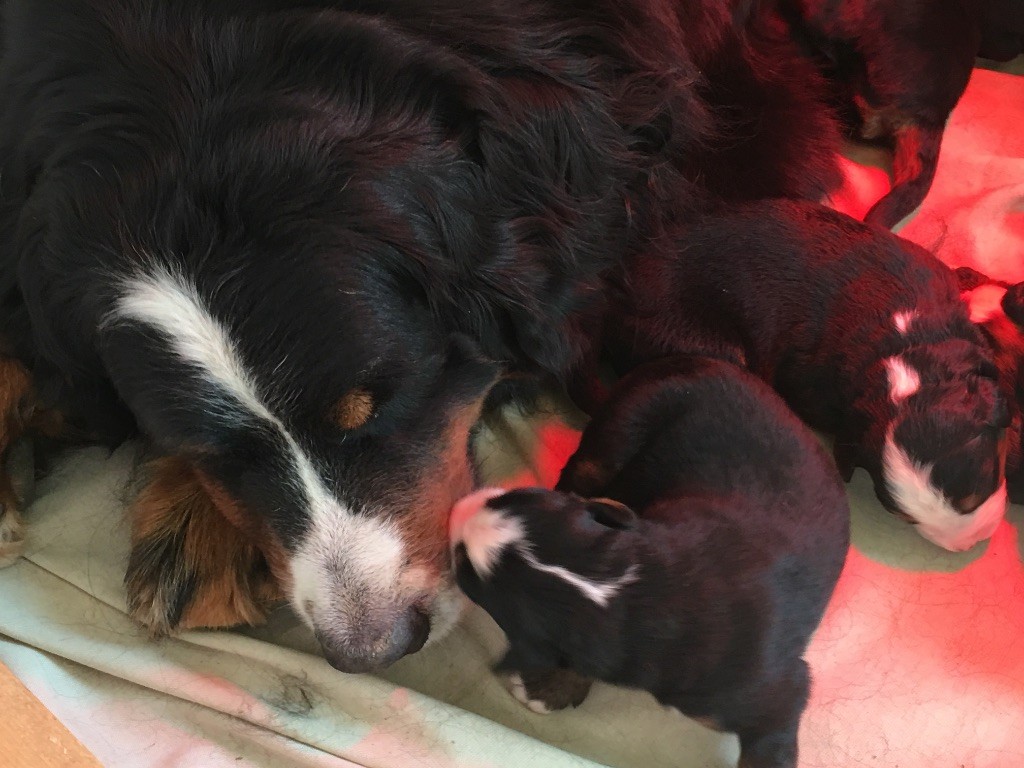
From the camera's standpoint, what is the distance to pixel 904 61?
1.71 metres

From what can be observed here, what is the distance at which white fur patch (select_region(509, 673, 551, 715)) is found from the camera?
125 centimetres

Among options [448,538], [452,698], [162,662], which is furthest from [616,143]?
[162,662]

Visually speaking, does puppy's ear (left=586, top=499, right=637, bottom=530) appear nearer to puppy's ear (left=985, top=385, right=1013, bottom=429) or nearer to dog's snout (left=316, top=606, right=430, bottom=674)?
dog's snout (left=316, top=606, right=430, bottom=674)

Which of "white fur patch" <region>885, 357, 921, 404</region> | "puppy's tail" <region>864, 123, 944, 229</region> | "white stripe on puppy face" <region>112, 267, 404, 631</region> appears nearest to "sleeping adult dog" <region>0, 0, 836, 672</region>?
"white stripe on puppy face" <region>112, 267, 404, 631</region>

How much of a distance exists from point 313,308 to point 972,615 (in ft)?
3.63

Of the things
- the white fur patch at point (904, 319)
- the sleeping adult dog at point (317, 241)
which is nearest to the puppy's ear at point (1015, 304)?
the white fur patch at point (904, 319)

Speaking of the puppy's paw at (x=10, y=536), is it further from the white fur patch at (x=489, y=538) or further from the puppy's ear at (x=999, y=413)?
the puppy's ear at (x=999, y=413)

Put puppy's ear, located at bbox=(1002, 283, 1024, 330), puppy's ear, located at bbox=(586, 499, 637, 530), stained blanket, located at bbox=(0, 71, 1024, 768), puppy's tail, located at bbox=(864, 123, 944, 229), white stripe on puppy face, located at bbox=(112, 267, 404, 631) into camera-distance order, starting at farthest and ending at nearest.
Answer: puppy's tail, located at bbox=(864, 123, 944, 229) → puppy's ear, located at bbox=(1002, 283, 1024, 330) → stained blanket, located at bbox=(0, 71, 1024, 768) → puppy's ear, located at bbox=(586, 499, 637, 530) → white stripe on puppy face, located at bbox=(112, 267, 404, 631)

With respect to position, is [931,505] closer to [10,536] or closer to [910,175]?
[910,175]

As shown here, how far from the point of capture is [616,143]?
127cm

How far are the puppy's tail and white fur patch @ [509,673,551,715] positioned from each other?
1.09 meters

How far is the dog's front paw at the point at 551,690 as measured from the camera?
1.25 meters

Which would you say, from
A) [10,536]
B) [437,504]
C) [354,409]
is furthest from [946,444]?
[10,536]

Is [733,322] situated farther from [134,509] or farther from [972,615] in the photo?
[134,509]
